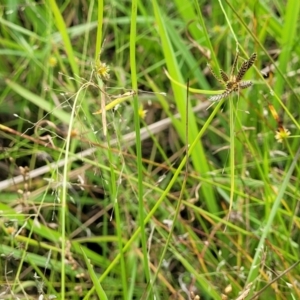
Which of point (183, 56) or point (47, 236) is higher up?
point (183, 56)

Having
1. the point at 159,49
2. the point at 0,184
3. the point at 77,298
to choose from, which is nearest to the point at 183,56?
the point at 159,49

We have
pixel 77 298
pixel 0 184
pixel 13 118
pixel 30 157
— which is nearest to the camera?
pixel 77 298

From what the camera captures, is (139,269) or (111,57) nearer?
(139,269)

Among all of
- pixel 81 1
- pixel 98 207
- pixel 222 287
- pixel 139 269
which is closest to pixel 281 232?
pixel 222 287

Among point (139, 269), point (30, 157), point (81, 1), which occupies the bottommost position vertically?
point (139, 269)

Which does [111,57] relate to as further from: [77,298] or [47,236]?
[77,298]

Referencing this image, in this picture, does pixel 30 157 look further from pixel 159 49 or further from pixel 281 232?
pixel 281 232

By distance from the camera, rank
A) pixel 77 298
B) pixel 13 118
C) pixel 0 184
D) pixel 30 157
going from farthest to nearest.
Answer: pixel 13 118, pixel 30 157, pixel 0 184, pixel 77 298
